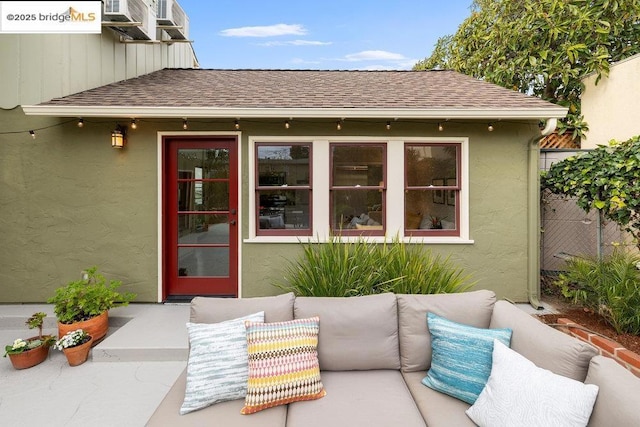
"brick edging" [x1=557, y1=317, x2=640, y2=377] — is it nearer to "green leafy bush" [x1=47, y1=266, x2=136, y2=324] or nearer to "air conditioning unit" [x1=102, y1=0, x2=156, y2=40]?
"green leafy bush" [x1=47, y1=266, x2=136, y2=324]

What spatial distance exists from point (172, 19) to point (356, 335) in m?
6.36

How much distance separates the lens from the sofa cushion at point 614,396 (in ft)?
4.26

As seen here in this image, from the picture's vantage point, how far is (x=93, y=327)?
3.36 m

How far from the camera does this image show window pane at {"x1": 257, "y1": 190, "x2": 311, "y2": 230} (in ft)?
14.7

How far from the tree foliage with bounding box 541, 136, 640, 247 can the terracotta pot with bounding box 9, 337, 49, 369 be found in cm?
620

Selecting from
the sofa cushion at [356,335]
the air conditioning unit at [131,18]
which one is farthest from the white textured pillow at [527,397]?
the air conditioning unit at [131,18]

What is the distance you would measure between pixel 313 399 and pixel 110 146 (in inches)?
164

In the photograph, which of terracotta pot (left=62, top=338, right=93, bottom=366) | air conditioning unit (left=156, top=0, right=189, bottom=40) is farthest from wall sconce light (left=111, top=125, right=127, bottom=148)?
air conditioning unit (left=156, top=0, right=189, bottom=40)

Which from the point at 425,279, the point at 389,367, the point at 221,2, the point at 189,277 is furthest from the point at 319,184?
the point at 221,2

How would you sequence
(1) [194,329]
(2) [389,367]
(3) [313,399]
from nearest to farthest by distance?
1. (3) [313,399]
2. (1) [194,329]
3. (2) [389,367]

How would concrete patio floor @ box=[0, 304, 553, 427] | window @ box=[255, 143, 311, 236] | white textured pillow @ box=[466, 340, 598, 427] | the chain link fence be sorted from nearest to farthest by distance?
white textured pillow @ box=[466, 340, 598, 427]
concrete patio floor @ box=[0, 304, 553, 427]
window @ box=[255, 143, 311, 236]
the chain link fence

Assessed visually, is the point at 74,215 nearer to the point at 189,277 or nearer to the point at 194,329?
the point at 189,277

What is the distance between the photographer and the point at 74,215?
14.0ft

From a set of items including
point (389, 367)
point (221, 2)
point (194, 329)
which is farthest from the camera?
point (221, 2)
